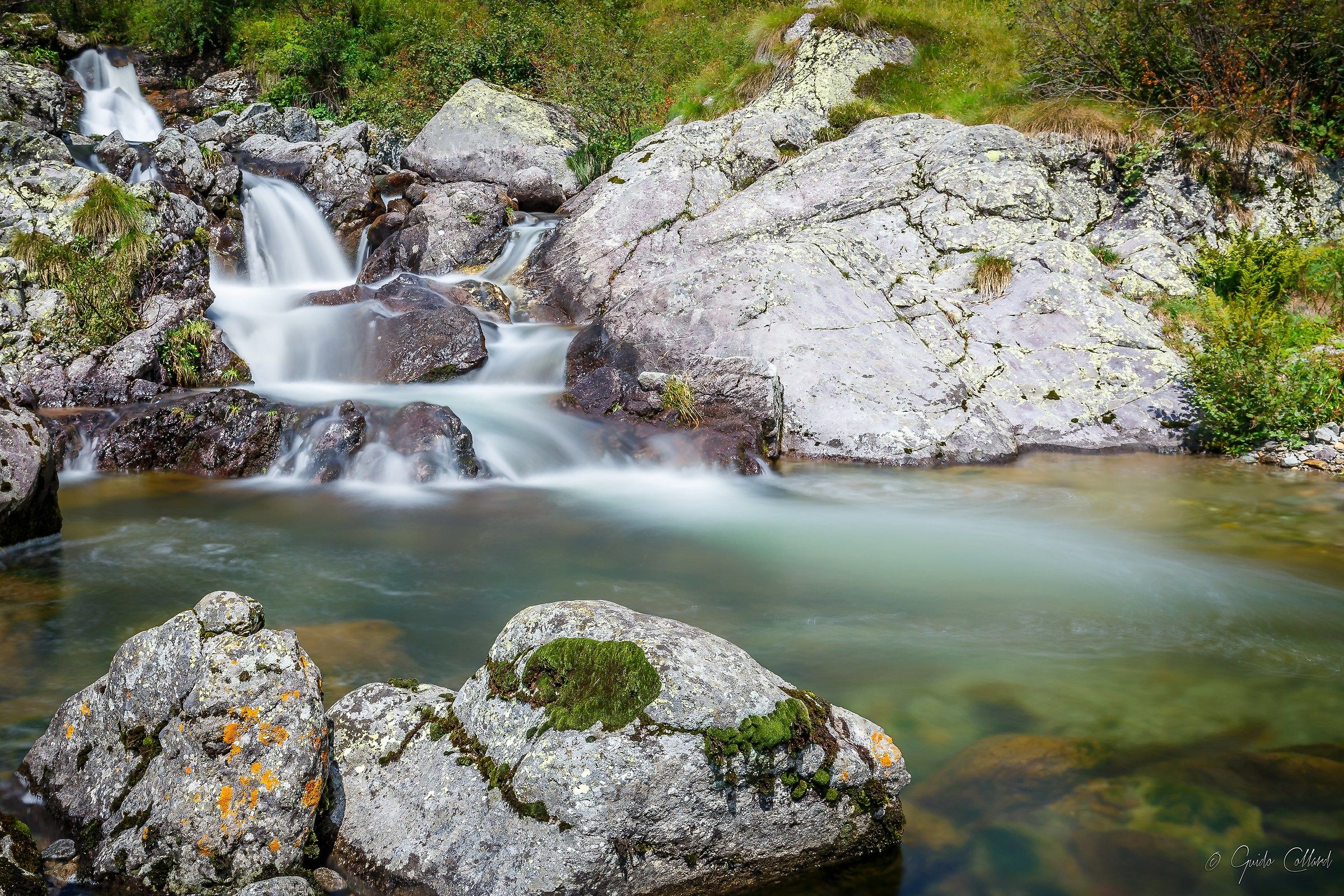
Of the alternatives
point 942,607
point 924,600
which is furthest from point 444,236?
A: point 942,607

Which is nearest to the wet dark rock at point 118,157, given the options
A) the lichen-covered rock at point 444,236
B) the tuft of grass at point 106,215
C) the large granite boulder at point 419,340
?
the tuft of grass at point 106,215

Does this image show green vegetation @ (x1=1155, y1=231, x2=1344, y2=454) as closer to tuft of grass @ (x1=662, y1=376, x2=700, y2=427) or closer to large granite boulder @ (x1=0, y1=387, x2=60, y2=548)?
tuft of grass @ (x1=662, y1=376, x2=700, y2=427)

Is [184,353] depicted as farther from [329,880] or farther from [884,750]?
[884,750]

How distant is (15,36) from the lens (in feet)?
71.3

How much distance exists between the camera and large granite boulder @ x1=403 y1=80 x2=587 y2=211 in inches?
726

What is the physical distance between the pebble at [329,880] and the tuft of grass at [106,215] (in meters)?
11.9

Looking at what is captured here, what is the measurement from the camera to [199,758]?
3168 mm

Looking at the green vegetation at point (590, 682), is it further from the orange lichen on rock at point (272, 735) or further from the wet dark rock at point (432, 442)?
the wet dark rock at point (432, 442)

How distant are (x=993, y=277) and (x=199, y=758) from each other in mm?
11182

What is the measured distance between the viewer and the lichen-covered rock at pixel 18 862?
2725mm

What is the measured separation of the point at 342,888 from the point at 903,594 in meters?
4.43

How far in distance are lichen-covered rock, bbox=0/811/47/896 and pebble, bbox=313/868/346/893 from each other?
0.82 meters

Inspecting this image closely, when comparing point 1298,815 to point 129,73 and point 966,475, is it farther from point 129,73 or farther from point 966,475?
point 129,73

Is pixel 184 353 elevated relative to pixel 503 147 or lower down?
lower down
